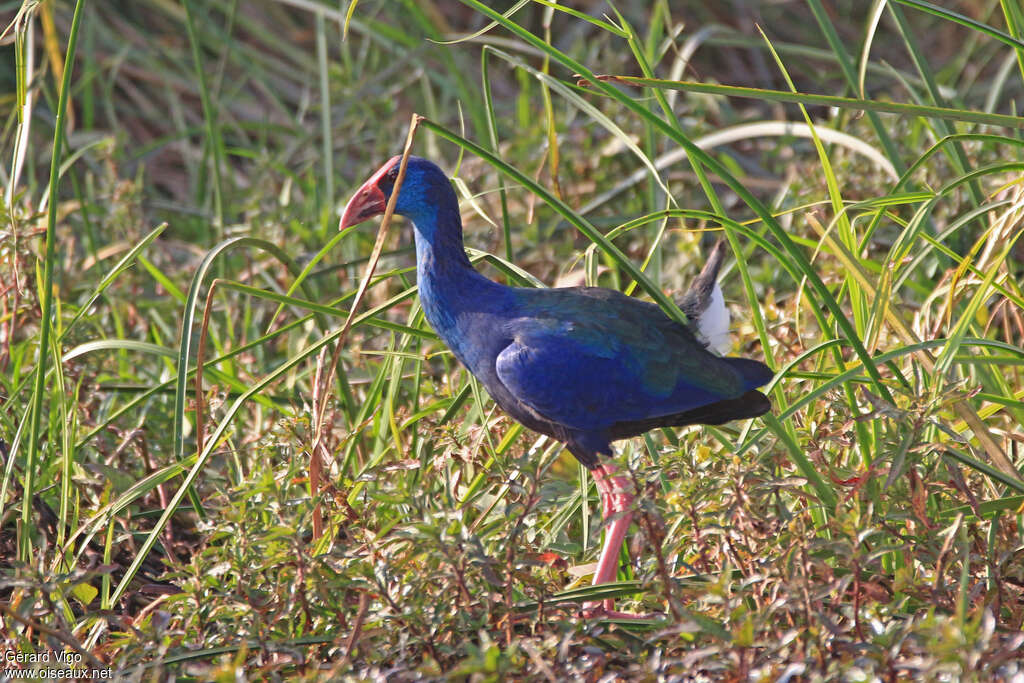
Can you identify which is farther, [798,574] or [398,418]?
[398,418]

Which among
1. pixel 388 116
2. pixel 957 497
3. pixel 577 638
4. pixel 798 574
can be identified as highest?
pixel 388 116

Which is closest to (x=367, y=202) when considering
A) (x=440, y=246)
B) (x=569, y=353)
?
(x=440, y=246)

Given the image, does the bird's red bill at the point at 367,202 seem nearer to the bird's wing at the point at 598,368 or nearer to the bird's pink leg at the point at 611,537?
the bird's wing at the point at 598,368

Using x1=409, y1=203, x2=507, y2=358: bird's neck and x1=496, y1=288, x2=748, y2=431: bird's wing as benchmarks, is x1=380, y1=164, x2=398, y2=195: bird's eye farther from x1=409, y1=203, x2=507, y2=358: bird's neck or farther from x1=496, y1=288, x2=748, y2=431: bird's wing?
x1=496, y1=288, x2=748, y2=431: bird's wing

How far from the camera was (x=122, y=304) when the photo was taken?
347 cm

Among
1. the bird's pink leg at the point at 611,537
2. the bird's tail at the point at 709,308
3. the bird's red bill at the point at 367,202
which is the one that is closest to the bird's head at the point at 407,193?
the bird's red bill at the point at 367,202

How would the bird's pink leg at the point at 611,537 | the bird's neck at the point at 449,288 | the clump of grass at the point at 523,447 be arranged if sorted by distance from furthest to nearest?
the bird's neck at the point at 449,288 < the bird's pink leg at the point at 611,537 < the clump of grass at the point at 523,447

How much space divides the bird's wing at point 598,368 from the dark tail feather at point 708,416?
0.03 meters

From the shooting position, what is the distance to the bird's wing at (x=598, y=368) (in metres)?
2.20

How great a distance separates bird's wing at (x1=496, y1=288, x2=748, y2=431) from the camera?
220 cm

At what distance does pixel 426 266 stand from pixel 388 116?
2.48 meters

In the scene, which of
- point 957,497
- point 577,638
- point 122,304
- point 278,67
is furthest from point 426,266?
point 278,67

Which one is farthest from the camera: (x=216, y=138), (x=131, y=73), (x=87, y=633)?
(x=131, y=73)

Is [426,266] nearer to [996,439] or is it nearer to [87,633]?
[87,633]
